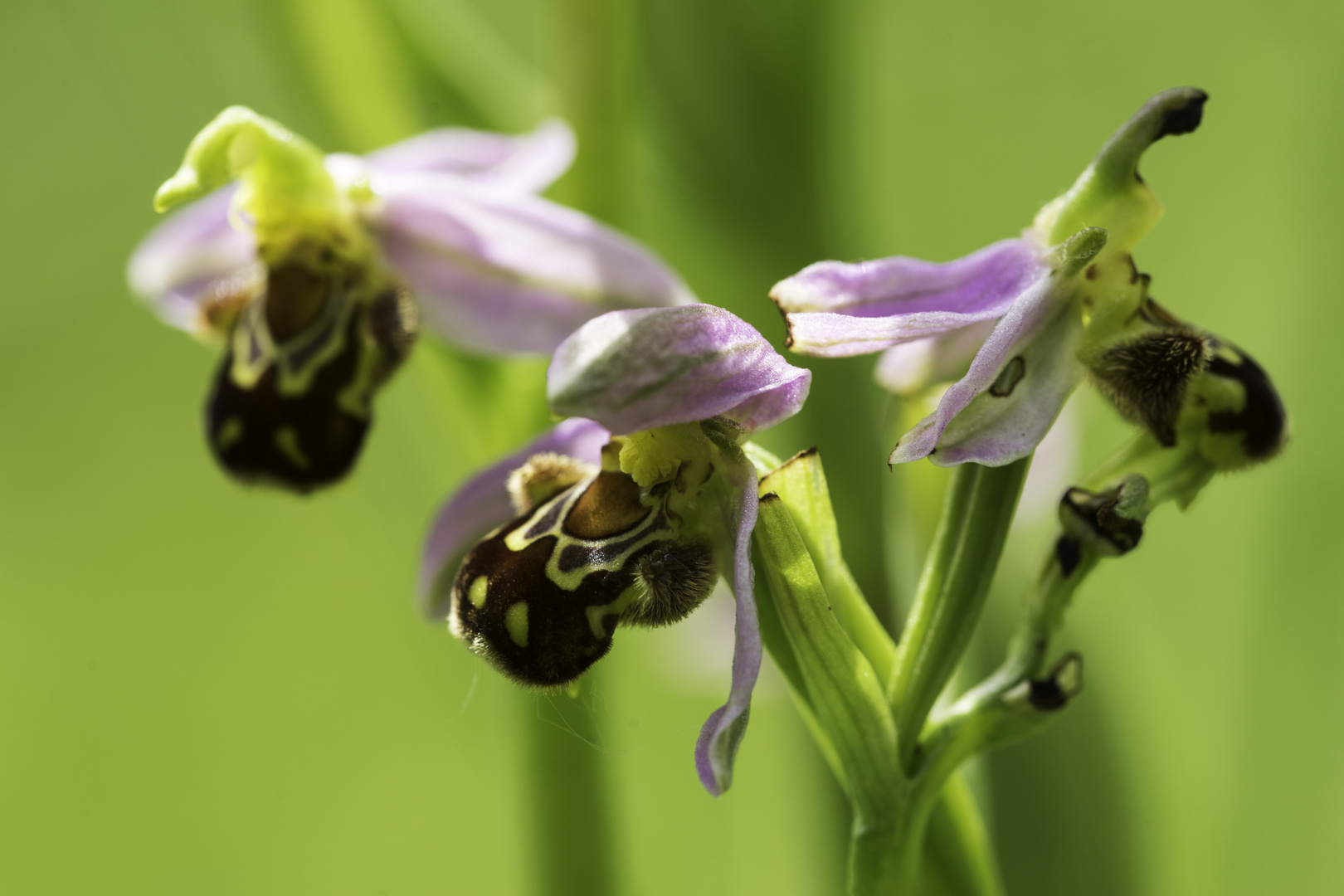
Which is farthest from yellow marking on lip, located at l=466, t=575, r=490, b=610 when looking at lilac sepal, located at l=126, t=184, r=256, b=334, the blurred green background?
lilac sepal, located at l=126, t=184, r=256, b=334

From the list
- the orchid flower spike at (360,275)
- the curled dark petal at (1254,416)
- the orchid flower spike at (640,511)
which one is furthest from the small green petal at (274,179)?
the curled dark petal at (1254,416)

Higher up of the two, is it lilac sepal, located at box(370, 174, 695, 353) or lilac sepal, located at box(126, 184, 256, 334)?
lilac sepal, located at box(126, 184, 256, 334)

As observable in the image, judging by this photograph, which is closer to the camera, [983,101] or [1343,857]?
[1343,857]

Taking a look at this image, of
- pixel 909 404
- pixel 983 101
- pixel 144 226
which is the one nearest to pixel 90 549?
pixel 144 226

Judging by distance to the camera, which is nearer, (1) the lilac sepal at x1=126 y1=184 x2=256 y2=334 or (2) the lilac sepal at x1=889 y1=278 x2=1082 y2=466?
Answer: (2) the lilac sepal at x1=889 y1=278 x2=1082 y2=466

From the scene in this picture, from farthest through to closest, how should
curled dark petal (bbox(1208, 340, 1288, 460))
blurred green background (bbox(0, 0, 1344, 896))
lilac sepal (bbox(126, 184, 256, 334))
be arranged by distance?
lilac sepal (bbox(126, 184, 256, 334)), blurred green background (bbox(0, 0, 1344, 896)), curled dark petal (bbox(1208, 340, 1288, 460))

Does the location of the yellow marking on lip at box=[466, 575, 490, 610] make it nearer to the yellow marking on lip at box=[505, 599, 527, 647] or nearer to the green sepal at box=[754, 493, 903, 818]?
the yellow marking on lip at box=[505, 599, 527, 647]

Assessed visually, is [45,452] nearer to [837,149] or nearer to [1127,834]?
[837,149]
